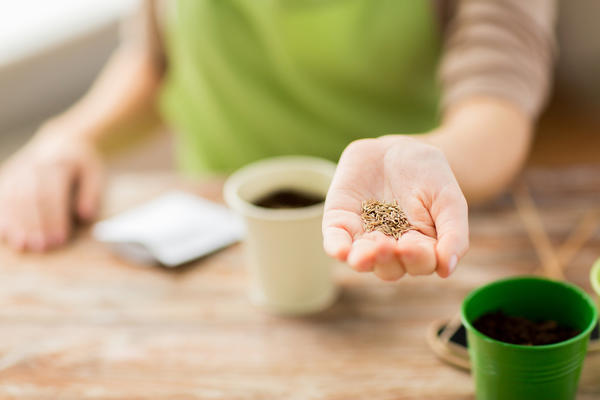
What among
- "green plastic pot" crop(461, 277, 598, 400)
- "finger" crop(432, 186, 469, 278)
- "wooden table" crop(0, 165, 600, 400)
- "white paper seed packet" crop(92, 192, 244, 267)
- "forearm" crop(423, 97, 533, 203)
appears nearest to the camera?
"finger" crop(432, 186, 469, 278)

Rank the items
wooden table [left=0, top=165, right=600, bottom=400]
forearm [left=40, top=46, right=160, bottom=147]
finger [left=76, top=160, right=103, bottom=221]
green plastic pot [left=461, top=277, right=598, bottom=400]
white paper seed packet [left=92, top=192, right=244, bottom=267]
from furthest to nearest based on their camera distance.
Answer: forearm [left=40, top=46, right=160, bottom=147], finger [left=76, top=160, right=103, bottom=221], white paper seed packet [left=92, top=192, right=244, bottom=267], wooden table [left=0, top=165, right=600, bottom=400], green plastic pot [left=461, top=277, right=598, bottom=400]

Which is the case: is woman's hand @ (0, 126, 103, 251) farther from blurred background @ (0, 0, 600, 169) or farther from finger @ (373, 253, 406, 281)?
finger @ (373, 253, 406, 281)

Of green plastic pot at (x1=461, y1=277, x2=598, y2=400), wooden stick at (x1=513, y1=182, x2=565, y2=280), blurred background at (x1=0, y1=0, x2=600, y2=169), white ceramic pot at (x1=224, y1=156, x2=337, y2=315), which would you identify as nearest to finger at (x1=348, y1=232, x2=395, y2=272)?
green plastic pot at (x1=461, y1=277, x2=598, y2=400)

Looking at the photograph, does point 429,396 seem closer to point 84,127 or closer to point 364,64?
point 364,64

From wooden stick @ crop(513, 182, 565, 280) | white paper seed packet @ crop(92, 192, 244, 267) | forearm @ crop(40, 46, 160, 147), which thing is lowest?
wooden stick @ crop(513, 182, 565, 280)

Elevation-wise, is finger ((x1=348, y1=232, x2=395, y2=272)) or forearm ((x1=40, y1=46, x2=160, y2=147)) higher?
finger ((x1=348, y1=232, x2=395, y2=272))

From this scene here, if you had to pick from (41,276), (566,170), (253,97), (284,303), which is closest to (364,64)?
(253,97)
